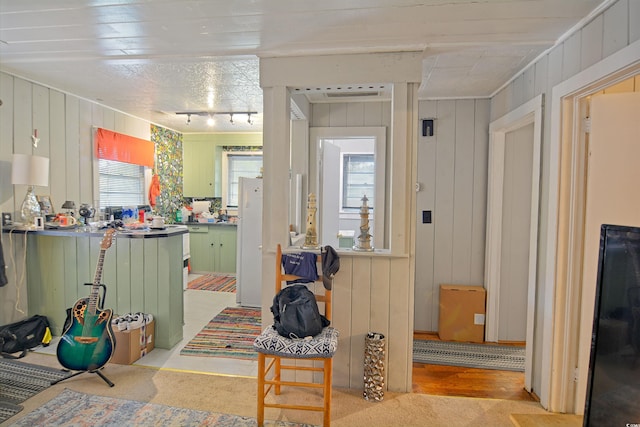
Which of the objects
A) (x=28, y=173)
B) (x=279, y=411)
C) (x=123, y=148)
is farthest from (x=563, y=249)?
(x=123, y=148)

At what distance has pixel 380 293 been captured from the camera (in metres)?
2.37

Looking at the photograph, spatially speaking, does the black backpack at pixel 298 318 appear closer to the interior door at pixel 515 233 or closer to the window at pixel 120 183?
the interior door at pixel 515 233

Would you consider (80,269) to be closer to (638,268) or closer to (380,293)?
(380,293)

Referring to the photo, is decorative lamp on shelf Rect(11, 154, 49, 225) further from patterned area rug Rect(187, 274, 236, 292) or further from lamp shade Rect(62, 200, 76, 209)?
patterned area rug Rect(187, 274, 236, 292)

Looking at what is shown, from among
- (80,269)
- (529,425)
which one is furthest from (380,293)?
(80,269)

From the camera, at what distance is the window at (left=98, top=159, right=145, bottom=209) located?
166 inches

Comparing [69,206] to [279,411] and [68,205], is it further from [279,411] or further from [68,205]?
[279,411]

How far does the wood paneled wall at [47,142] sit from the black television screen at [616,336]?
13.1 ft

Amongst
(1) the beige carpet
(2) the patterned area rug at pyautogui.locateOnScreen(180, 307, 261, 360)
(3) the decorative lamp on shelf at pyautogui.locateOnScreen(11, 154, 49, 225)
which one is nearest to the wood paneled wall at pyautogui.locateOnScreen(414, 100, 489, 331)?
(1) the beige carpet

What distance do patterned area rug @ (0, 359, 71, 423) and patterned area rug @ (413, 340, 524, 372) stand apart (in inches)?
111

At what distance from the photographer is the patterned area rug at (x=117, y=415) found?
2.00 metres

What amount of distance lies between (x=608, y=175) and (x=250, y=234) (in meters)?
3.35

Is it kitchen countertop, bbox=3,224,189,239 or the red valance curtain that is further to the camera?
the red valance curtain

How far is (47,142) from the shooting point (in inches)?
129
